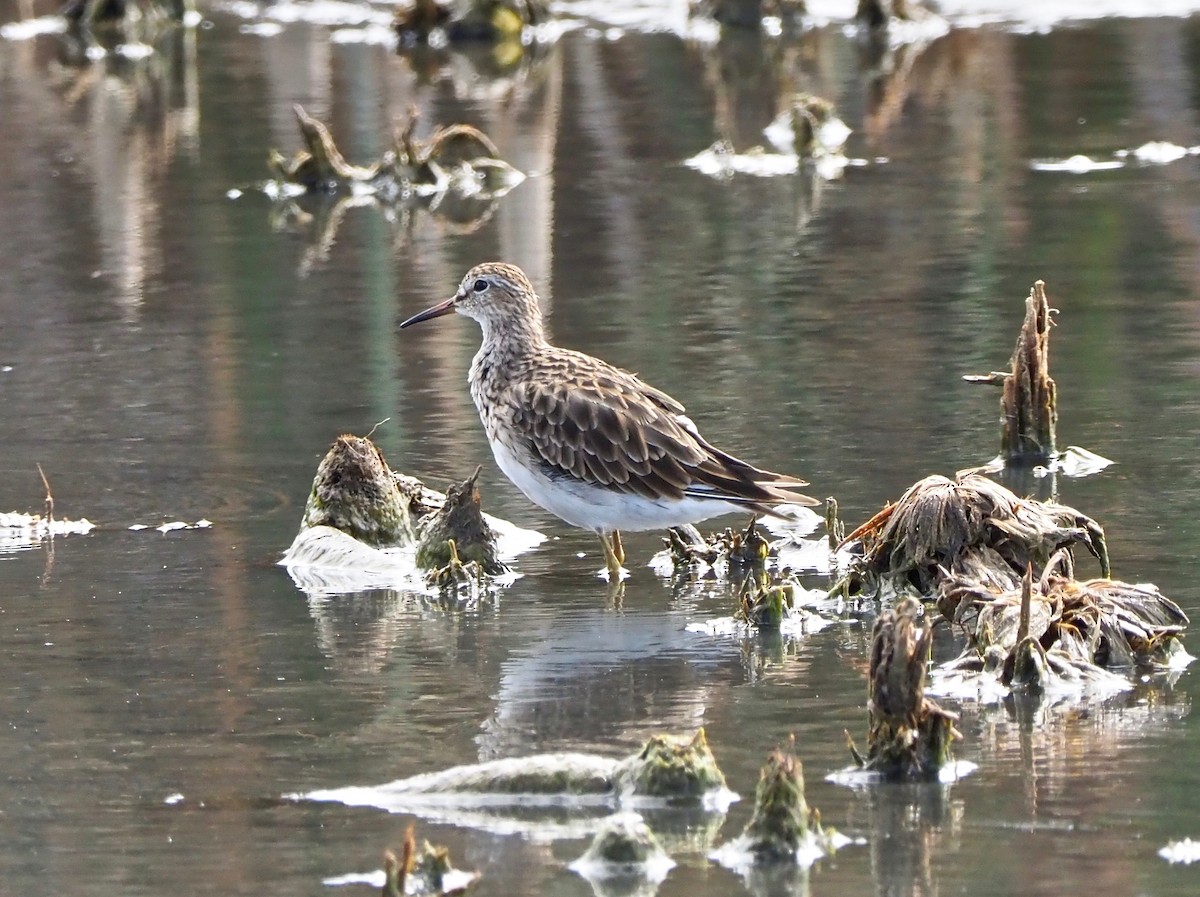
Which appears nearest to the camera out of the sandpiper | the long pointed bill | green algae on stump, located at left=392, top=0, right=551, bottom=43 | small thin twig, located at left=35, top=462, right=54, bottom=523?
the sandpiper

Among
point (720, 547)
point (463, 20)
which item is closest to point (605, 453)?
point (720, 547)

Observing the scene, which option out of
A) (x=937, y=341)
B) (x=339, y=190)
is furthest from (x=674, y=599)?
(x=339, y=190)

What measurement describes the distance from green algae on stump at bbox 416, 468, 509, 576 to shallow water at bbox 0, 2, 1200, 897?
0.67 ft

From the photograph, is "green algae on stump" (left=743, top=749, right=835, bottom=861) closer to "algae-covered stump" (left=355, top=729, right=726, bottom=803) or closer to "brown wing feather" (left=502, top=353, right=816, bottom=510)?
"algae-covered stump" (left=355, top=729, right=726, bottom=803)

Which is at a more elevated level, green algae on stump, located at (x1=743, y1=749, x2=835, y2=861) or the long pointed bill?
the long pointed bill

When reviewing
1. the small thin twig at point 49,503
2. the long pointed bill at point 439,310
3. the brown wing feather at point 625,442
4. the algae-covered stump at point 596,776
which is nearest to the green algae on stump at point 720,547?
the brown wing feather at point 625,442

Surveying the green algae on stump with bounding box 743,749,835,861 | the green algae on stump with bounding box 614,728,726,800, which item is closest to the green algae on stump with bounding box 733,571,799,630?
the green algae on stump with bounding box 614,728,726,800

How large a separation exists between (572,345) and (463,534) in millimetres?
3760

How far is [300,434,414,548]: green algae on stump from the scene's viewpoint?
30.9 feet

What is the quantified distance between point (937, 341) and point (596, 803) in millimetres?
6237

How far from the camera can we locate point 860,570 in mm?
8547

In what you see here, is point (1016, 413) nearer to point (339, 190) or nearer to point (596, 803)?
point (596, 803)

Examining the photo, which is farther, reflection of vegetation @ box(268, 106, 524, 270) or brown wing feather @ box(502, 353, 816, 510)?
reflection of vegetation @ box(268, 106, 524, 270)

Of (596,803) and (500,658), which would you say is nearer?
(596,803)
